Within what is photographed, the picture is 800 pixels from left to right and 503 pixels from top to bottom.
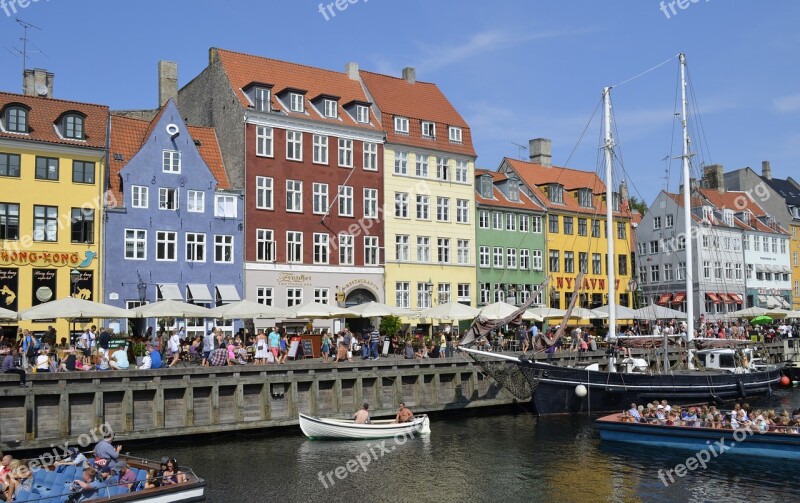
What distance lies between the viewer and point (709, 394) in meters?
43.4

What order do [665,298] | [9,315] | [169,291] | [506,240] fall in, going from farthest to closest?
[665,298] < [506,240] < [169,291] < [9,315]

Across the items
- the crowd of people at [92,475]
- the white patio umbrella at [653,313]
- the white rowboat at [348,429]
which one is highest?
the white patio umbrella at [653,313]

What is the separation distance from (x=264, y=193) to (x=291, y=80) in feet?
30.4

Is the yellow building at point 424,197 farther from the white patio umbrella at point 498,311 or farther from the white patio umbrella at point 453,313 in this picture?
the white patio umbrella at point 498,311

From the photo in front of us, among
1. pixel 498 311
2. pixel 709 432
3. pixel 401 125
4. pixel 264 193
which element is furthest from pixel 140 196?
pixel 709 432

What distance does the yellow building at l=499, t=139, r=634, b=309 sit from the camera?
2766 inches

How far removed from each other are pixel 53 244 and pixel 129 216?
4547mm

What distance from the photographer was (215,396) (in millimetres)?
34094

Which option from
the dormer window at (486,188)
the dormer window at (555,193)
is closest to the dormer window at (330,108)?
the dormer window at (486,188)

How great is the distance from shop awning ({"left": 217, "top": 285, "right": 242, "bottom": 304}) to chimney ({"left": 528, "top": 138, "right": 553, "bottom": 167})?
3649 cm

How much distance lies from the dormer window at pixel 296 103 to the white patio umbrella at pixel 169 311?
69.2 feet

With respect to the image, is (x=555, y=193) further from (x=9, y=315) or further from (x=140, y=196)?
(x=9, y=315)

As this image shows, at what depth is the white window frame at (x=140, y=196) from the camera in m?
48.8

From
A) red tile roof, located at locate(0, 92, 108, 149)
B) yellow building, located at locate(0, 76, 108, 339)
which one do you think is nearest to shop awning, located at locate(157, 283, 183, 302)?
yellow building, located at locate(0, 76, 108, 339)
